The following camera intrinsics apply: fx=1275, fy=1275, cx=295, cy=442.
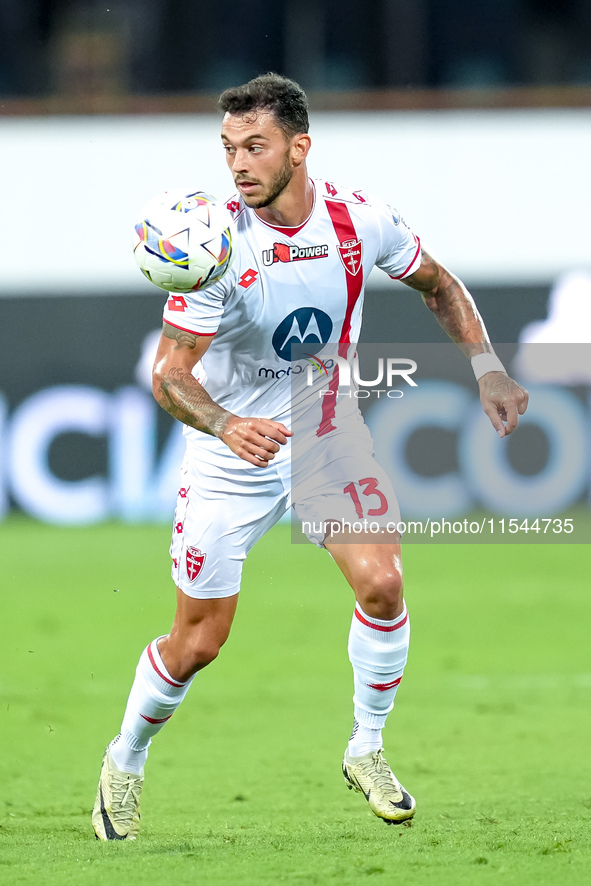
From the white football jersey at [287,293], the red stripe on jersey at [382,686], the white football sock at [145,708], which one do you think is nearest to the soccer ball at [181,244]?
the white football jersey at [287,293]

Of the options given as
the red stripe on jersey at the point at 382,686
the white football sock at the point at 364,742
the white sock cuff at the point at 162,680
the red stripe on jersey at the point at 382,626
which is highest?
the red stripe on jersey at the point at 382,626

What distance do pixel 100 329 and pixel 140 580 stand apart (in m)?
3.03

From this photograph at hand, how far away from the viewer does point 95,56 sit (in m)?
12.4

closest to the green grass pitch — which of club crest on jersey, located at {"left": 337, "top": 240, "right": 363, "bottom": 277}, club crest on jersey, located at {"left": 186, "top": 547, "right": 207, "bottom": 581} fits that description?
club crest on jersey, located at {"left": 186, "top": 547, "right": 207, "bottom": 581}

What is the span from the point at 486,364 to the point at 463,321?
7.6 inches

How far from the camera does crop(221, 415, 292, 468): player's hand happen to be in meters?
3.57

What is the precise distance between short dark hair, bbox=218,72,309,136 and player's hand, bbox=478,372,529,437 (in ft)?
3.56

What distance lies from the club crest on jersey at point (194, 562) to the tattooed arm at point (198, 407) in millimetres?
501

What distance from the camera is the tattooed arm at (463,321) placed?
14.2 ft

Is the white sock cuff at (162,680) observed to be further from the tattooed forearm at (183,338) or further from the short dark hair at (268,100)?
the short dark hair at (268,100)

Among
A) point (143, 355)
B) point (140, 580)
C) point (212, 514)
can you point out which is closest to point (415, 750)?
point (212, 514)

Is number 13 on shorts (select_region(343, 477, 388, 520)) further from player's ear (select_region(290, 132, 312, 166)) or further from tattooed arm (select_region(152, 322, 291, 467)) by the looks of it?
player's ear (select_region(290, 132, 312, 166))

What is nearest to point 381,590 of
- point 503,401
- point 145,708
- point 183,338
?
point 503,401

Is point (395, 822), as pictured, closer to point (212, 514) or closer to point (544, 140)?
point (212, 514)
